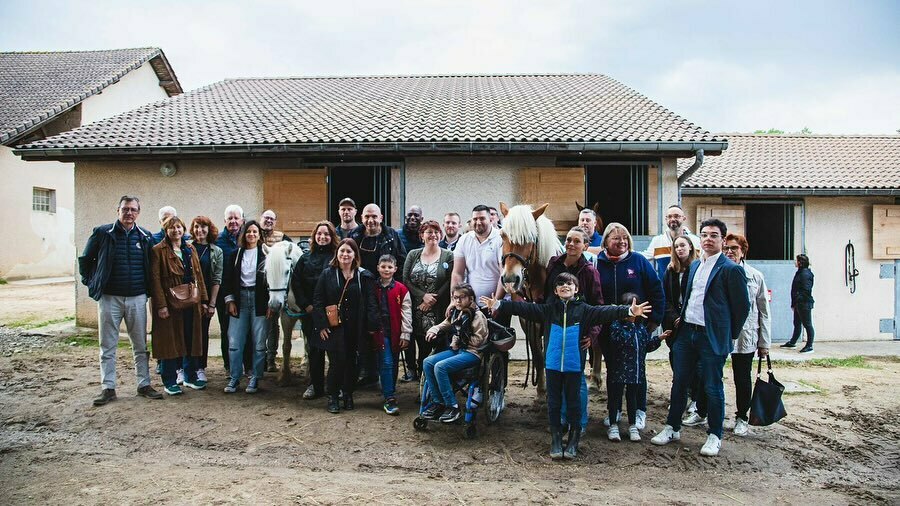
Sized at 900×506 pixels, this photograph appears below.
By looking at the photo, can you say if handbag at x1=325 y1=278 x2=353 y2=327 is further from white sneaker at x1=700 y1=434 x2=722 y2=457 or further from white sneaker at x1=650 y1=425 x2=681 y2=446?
white sneaker at x1=700 y1=434 x2=722 y2=457

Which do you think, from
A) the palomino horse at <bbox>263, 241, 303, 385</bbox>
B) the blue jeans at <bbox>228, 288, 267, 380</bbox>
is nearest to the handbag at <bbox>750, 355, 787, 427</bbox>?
the palomino horse at <bbox>263, 241, 303, 385</bbox>

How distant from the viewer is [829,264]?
1029 cm

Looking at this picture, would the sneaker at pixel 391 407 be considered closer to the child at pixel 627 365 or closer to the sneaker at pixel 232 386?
the sneaker at pixel 232 386

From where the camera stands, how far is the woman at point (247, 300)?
5492 millimetres

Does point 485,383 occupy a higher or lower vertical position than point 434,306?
lower

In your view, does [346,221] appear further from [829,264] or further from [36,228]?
[36,228]

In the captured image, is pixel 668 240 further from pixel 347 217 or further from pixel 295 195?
pixel 295 195

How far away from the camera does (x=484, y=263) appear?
491cm

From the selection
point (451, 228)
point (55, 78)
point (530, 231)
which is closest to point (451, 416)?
point (530, 231)

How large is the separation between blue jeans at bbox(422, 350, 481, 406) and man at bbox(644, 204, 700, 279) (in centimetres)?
215

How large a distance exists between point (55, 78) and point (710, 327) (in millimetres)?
23145

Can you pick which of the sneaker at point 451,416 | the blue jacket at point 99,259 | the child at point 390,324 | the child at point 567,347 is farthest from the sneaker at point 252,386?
the child at point 567,347

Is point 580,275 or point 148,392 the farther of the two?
point 148,392

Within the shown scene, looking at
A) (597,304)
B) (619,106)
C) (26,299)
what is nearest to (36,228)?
(26,299)
